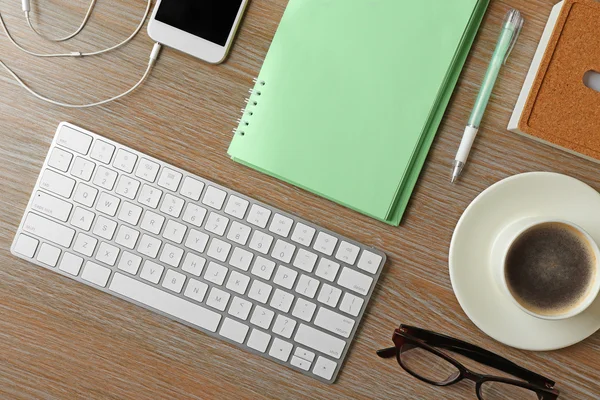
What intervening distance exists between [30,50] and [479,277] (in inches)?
26.3

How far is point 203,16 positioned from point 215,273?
1.11ft

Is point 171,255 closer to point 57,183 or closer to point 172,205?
point 172,205

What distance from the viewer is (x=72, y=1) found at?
790 millimetres

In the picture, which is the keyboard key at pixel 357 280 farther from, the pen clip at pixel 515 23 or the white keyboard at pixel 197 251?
the pen clip at pixel 515 23

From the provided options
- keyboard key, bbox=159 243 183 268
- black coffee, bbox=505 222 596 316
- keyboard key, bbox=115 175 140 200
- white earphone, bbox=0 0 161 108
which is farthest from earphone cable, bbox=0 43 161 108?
black coffee, bbox=505 222 596 316

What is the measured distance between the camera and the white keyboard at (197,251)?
79 centimetres

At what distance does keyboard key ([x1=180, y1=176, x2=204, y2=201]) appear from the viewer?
0.79 m

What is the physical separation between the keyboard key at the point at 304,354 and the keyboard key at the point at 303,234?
141 mm

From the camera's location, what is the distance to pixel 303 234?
785 mm

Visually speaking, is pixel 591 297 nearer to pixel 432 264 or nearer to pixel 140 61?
pixel 432 264

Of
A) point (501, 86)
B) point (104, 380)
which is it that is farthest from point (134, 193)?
point (501, 86)

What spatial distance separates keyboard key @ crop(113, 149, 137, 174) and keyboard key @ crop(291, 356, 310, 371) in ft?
1.10

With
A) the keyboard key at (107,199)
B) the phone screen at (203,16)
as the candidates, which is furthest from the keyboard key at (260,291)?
the phone screen at (203,16)

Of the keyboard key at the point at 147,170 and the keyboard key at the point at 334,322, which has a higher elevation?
the keyboard key at the point at 147,170
